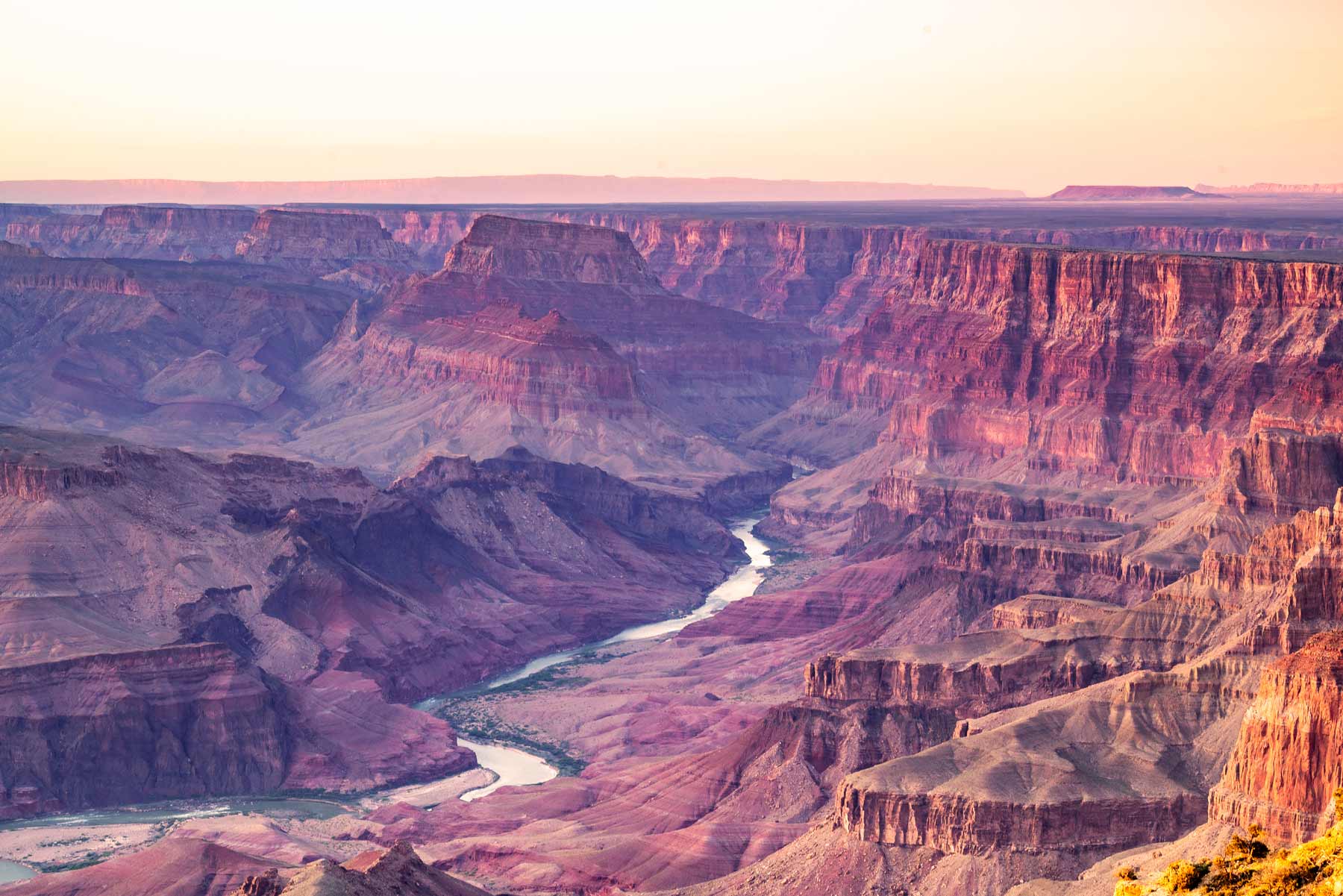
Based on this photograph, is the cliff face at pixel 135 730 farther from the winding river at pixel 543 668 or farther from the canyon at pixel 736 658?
the winding river at pixel 543 668

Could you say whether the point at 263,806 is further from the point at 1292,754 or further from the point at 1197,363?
the point at 1197,363

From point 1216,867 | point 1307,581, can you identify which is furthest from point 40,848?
point 1216,867

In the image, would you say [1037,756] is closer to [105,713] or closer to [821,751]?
[821,751]

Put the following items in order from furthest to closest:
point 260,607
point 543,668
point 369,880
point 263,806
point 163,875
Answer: point 543,668 < point 260,607 < point 263,806 < point 163,875 < point 369,880

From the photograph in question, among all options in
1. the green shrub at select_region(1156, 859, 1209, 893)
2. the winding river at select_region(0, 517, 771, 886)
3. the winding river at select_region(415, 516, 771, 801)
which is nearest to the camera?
the green shrub at select_region(1156, 859, 1209, 893)

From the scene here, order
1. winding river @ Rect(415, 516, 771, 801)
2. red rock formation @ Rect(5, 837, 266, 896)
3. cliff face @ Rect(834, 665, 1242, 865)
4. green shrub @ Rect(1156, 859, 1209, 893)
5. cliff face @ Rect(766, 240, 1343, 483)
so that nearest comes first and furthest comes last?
green shrub @ Rect(1156, 859, 1209, 893)
cliff face @ Rect(834, 665, 1242, 865)
red rock formation @ Rect(5, 837, 266, 896)
winding river @ Rect(415, 516, 771, 801)
cliff face @ Rect(766, 240, 1343, 483)

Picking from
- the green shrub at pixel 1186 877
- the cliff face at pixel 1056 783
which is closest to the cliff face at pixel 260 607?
the cliff face at pixel 1056 783

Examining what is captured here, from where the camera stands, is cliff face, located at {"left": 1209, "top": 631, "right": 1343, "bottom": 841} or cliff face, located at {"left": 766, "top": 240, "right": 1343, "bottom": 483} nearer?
cliff face, located at {"left": 1209, "top": 631, "right": 1343, "bottom": 841}

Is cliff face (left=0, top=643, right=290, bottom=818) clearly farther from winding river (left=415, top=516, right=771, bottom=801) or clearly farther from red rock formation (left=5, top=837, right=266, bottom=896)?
red rock formation (left=5, top=837, right=266, bottom=896)

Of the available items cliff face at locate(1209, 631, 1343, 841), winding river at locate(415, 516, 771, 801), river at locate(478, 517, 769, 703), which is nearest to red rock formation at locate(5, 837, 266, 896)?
winding river at locate(415, 516, 771, 801)

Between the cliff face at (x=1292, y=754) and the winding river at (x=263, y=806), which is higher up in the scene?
the cliff face at (x=1292, y=754)

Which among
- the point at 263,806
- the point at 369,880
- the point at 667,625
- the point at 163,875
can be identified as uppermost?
the point at 369,880

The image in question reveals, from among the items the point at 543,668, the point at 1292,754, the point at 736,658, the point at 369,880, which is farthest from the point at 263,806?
the point at 1292,754

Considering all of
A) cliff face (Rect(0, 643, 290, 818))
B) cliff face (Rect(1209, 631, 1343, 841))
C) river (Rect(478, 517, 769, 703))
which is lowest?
river (Rect(478, 517, 769, 703))
